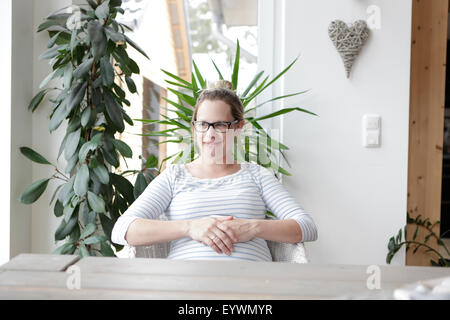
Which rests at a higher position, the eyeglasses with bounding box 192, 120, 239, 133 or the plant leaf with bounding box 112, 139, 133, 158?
the eyeglasses with bounding box 192, 120, 239, 133

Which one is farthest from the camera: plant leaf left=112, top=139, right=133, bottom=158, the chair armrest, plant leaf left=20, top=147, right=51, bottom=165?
plant leaf left=20, top=147, right=51, bottom=165

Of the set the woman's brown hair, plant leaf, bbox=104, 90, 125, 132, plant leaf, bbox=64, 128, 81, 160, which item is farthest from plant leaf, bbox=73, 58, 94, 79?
the woman's brown hair

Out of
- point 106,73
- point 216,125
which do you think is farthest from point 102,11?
point 216,125

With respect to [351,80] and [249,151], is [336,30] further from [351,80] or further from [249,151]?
[249,151]

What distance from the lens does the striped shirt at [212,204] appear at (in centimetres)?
175

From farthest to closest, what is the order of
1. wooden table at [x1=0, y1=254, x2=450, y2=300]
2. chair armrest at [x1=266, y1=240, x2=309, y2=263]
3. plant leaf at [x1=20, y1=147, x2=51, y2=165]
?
1. plant leaf at [x1=20, y1=147, x2=51, y2=165]
2. chair armrest at [x1=266, y1=240, x2=309, y2=263]
3. wooden table at [x1=0, y1=254, x2=450, y2=300]

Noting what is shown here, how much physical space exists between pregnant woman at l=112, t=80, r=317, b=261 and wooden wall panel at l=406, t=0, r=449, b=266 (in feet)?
5.19

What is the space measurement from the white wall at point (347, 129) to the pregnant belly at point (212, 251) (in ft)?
3.59

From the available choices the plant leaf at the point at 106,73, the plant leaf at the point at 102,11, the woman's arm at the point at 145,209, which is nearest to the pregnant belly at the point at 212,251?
the woman's arm at the point at 145,209

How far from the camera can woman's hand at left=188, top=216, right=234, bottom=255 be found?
65.7 inches

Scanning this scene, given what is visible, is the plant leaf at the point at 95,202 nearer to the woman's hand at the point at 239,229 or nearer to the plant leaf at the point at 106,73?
the plant leaf at the point at 106,73

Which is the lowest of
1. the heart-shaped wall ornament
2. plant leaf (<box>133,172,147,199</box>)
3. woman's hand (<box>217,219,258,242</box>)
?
woman's hand (<box>217,219,258,242</box>)

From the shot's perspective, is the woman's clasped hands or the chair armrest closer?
the woman's clasped hands

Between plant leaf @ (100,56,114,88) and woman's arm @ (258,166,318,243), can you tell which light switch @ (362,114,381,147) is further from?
plant leaf @ (100,56,114,88)
